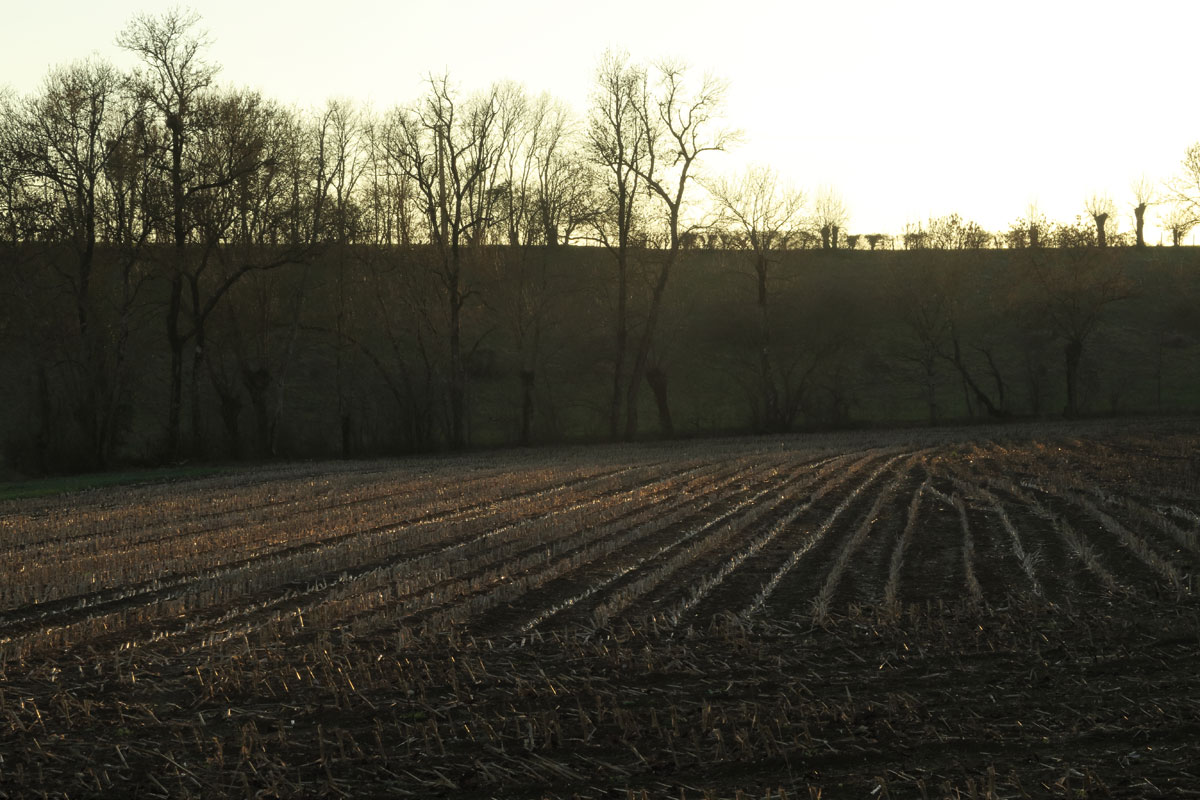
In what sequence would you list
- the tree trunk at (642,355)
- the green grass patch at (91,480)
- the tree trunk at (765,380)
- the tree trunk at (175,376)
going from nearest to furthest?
1. the green grass patch at (91,480)
2. the tree trunk at (175,376)
3. the tree trunk at (642,355)
4. the tree trunk at (765,380)

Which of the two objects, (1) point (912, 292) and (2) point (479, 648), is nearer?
(2) point (479, 648)

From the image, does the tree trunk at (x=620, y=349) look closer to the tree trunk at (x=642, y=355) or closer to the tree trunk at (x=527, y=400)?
the tree trunk at (x=642, y=355)

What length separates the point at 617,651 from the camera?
966 cm

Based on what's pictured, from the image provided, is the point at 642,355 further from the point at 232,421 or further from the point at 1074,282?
the point at 1074,282

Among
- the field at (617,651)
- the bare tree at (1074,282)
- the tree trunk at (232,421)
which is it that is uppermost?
the bare tree at (1074,282)

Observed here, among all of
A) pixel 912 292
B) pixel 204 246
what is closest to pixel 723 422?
pixel 912 292

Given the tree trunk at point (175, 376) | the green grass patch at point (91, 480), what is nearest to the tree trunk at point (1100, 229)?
the tree trunk at point (175, 376)

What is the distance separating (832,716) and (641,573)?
6.38 meters

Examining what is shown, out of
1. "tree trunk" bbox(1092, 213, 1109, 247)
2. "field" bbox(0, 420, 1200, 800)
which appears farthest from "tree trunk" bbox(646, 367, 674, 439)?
"field" bbox(0, 420, 1200, 800)

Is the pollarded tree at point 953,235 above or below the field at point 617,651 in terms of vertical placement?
above

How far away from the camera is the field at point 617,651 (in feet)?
21.9

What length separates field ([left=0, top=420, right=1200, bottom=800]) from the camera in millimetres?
6688

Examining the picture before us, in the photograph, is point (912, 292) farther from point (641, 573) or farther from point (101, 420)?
point (641, 573)

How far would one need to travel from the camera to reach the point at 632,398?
50.8 m
